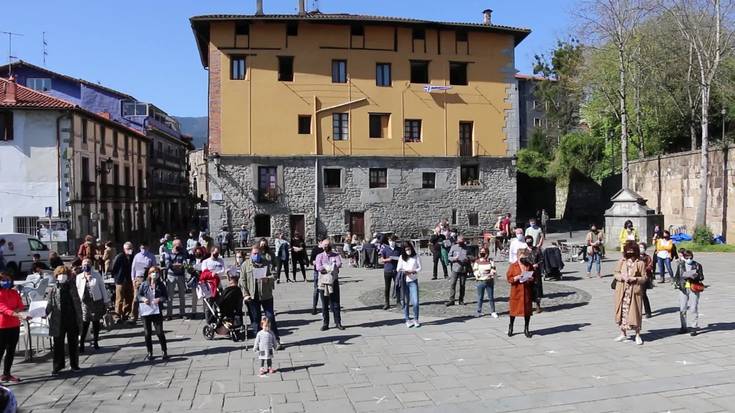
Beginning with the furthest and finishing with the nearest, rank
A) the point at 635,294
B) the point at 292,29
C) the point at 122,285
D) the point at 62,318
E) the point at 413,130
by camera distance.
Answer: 1. the point at 413,130
2. the point at 292,29
3. the point at 122,285
4. the point at 635,294
5. the point at 62,318

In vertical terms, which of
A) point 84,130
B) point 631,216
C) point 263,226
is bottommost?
point 263,226

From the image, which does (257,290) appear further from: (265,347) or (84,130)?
(84,130)

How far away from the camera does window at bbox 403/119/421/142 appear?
107 feet

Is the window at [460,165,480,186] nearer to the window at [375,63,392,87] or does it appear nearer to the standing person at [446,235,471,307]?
the window at [375,63,392,87]

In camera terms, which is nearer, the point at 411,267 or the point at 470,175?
the point at 411,267

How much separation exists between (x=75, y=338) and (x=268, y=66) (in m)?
24.0

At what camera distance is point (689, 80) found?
28.9 meters

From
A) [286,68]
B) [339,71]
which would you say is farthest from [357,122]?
[286,68]

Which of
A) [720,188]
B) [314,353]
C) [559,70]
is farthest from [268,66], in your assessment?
[559,70]

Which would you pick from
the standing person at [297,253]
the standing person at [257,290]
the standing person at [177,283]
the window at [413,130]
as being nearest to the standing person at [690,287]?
the standing person at [257,290]

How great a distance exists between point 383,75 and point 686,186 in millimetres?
16081

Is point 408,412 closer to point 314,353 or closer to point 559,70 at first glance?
point 314,353

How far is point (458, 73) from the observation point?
3350cm

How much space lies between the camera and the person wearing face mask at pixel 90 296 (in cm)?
982
